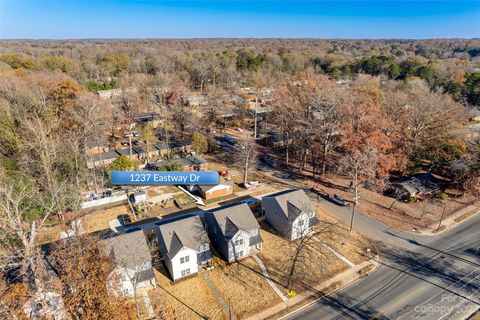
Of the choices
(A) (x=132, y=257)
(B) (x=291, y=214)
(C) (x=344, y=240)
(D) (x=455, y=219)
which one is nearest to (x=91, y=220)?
(A) (x=132, y=257)

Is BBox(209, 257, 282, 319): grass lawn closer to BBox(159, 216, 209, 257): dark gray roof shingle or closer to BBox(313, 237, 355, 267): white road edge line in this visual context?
BBox(159, 216, 209, 257): dark gray roof shingle

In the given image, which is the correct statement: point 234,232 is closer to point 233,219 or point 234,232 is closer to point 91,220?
point 233,219

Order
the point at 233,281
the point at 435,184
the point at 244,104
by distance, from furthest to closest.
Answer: the point at 244,104
the point at 435,184
the point at 233,281

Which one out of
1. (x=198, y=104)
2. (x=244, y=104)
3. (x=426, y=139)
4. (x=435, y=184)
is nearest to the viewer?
(x=435, y=184)

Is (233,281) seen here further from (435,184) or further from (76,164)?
(435,184)

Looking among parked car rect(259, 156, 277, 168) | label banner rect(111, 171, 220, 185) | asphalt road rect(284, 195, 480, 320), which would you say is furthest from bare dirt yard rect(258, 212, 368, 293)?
parked car rect(259, 156, 277, 168)

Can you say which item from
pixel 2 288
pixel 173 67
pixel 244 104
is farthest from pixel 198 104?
pixel 2 288

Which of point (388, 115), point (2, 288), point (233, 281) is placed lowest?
point (233, 281)
